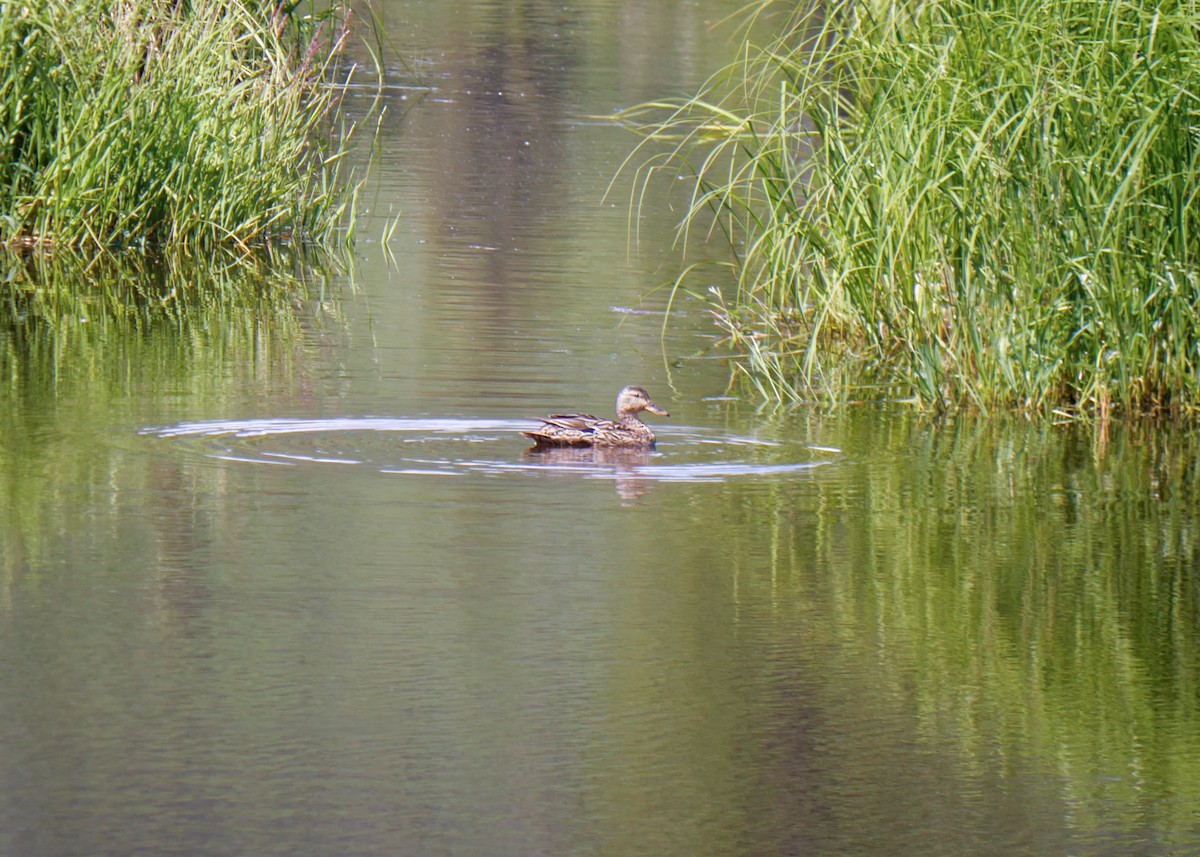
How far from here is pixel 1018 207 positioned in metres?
9.87

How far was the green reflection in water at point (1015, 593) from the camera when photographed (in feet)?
17.8

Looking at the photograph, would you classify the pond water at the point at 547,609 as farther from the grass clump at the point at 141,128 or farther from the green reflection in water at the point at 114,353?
the grass clump at the point at 141,128

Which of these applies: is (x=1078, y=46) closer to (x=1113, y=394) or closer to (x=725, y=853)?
(x=1113, y=394)

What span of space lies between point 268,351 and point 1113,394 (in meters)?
3.95

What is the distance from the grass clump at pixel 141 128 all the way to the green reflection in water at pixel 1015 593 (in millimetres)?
5914

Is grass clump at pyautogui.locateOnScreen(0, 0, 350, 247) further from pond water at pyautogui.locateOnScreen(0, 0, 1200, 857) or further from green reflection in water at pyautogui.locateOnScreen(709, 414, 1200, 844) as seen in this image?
green reflection in water at pyautogui.locateOnScreen(709, 414, 1200, 844)

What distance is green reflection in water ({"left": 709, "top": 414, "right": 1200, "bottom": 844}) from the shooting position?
5.42 m

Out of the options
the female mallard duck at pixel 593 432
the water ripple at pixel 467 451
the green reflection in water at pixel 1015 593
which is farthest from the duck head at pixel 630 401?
the green reflection in water at pixel 1015 593

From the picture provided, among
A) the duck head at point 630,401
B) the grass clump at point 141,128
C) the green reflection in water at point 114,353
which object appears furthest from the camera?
the grass clump at point 141,128

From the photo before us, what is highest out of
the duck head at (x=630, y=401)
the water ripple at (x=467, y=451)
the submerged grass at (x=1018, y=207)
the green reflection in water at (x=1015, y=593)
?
the submerged grass at (x=1018, y=207)

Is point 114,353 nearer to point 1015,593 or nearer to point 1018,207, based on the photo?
point 1018,207

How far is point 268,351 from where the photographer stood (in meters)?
11.2

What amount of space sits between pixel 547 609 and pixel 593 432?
2407mm

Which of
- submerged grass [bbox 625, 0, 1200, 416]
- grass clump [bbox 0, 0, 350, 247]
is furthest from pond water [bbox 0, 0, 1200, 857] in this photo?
grass clump [bbox 0, 0, 350, 247]
